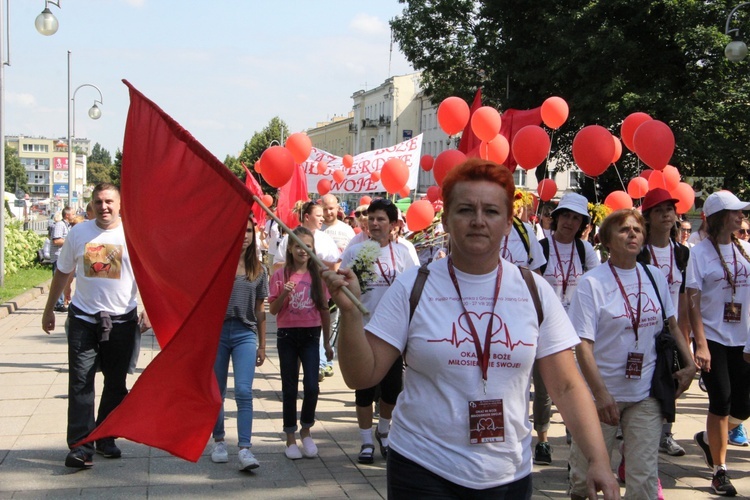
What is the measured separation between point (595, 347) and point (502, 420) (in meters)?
2.22

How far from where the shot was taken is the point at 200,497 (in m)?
6.03

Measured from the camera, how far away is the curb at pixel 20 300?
17.1 m

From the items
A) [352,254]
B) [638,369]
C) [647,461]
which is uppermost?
[352,254]

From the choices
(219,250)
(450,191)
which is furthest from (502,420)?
(219,250)

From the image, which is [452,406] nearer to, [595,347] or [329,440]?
[595,347]

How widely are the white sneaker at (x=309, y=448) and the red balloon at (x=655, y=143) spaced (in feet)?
13.7

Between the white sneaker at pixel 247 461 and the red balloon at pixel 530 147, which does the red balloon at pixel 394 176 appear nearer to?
the red balloon at pixel 530 147

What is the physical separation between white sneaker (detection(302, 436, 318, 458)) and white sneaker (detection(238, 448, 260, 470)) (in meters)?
0.59

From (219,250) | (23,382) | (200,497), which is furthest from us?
(23,382)

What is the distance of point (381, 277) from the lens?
7566 mm

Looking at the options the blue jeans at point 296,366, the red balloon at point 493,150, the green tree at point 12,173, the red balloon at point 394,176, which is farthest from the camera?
the green tree at point 12,173

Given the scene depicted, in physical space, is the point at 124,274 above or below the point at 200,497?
above

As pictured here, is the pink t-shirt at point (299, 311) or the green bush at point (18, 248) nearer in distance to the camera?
the pink t-shirt at point (299, 311)

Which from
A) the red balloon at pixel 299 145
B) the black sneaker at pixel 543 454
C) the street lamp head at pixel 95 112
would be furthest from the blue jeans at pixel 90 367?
the street lamp head at pixel 95 112
